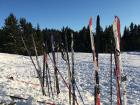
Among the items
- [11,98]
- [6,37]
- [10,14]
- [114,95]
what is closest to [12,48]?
[6,37]

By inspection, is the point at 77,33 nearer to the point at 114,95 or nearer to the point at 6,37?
the point at 6,37

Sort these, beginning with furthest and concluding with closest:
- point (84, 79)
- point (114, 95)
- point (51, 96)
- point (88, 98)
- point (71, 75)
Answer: point (84, 79) < point (114, 95) < point (88, 98) < point (51, 96) < point (71, 75)

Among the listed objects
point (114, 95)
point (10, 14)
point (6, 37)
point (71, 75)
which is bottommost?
point (114, 95)

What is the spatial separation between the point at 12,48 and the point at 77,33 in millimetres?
24357

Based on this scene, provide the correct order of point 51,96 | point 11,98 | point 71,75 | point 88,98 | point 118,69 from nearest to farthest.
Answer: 1. point 118,69
2. point 11,98
3. point 71,75
4. point 51,96
5. point 88,98

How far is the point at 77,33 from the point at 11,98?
188 feet

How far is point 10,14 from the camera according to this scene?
46531 millimetres

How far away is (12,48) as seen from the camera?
44.8 meters

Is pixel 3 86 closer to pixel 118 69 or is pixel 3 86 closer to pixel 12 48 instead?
pixel 118 69

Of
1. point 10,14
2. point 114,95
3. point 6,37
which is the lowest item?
point 114,95

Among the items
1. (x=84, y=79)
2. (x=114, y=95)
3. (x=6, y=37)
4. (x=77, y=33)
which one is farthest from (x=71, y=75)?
(x=77, y=33)

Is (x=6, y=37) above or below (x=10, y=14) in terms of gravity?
below

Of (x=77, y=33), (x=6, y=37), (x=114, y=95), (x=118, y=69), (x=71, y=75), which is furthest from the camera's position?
(x=77, y=33)

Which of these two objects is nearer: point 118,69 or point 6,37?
point 118,69
